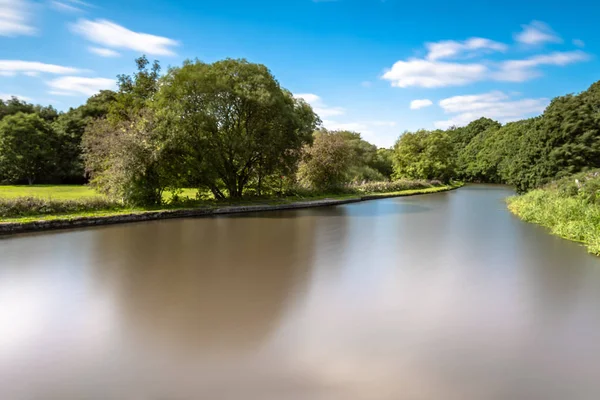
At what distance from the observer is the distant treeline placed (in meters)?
16.9

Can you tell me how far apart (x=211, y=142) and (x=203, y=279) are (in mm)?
12783

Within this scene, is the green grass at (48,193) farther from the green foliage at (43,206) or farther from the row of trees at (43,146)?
the row of trees at (43,146)

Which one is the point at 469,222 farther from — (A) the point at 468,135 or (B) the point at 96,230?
(A) the point at 468,135

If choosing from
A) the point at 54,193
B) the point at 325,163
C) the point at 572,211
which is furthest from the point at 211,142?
the point at 572,211

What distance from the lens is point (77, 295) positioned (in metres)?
6.48

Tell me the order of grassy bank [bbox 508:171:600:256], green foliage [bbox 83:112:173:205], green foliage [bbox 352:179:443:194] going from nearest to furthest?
grassy bank [bbox 508:171:600:256] → green foliage [bbox 83:112:173:205] → green foliage [bbox 352:179:443:194]

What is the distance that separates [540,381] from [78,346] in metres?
5.52

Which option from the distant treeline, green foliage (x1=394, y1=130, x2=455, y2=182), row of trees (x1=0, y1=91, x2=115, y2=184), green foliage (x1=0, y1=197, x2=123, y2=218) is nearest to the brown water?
green foliage (x1=0, y1=197, x2=123, y2=218)

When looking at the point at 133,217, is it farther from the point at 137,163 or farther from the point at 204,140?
the point at 204,140

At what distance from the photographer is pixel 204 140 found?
18.6 m

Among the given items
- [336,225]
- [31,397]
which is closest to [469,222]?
[336,225]

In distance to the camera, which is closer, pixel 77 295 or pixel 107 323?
pixel 107 323

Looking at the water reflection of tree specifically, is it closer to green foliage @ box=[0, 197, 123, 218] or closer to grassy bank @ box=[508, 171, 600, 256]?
green foliage @ box=[0, 197, 123, 218]

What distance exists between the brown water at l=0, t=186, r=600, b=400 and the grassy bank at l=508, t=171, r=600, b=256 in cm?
133
